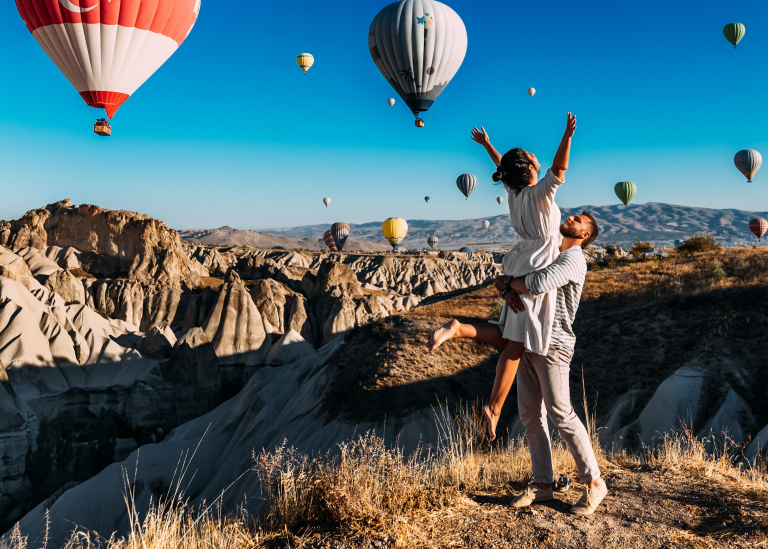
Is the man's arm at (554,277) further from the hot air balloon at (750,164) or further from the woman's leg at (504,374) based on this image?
the hot air balloon at (750,164)

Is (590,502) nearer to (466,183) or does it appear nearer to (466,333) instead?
(466,333)

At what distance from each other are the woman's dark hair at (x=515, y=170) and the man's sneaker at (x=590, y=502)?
6.62 feet

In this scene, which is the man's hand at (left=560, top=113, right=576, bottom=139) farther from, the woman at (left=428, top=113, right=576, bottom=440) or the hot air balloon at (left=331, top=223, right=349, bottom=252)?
the hot air balloon at (left=331, top=223, right=349, bottom=252)

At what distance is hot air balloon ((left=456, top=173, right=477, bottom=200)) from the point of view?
5414 centimetres

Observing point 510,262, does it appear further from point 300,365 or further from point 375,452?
point 300,365

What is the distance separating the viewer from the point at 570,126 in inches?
120

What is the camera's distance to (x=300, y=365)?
21094 millimetres

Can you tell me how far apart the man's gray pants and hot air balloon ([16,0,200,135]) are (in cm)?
2038

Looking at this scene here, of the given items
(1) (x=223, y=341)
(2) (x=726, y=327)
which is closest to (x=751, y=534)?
(2) (x=726, y=327)

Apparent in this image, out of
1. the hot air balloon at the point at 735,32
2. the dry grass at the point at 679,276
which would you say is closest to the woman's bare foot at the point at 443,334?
the dry grass at the point at 679,276

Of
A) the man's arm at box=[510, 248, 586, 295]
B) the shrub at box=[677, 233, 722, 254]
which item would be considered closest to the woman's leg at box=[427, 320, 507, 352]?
the man's arm at box=[510, 248, 586, 295]

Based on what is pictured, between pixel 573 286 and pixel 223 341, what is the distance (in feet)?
132

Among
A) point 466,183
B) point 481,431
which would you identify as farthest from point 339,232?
point 481,431

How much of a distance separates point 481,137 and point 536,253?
41.0 inches
